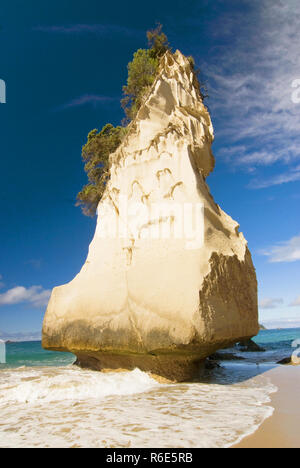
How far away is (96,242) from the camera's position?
28.0 feet

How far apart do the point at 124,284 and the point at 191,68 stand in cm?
772

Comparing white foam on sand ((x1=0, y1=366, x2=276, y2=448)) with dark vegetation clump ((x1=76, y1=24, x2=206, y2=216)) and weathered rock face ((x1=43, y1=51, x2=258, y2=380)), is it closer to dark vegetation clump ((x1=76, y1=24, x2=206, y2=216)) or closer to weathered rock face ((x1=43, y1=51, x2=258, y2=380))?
weathered rock face ((x1=43, y1=51, x2=258, y2=380))

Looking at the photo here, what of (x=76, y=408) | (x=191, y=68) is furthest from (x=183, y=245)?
(x=191, y=68)

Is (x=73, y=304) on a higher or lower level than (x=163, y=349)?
higher

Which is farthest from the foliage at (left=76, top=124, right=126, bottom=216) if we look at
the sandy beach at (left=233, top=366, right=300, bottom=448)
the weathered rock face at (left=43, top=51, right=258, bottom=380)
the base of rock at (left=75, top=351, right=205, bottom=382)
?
the sandy beach at (left=233, top=366, right=300, bottom=448)

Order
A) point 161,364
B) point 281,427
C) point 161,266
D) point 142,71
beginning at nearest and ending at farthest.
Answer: point 281,427 → point 161,364 → point 161,266 → point 142,71

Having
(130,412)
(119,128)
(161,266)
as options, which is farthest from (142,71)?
(130,412)

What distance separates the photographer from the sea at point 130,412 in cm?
298

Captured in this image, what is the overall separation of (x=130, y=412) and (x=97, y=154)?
9038 millimetres

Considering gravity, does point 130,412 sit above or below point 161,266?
below

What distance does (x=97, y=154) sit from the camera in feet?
36.7

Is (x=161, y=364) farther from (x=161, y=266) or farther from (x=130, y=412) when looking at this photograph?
(x=130, y=412)

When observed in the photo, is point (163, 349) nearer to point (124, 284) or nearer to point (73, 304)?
point (124, 284)
